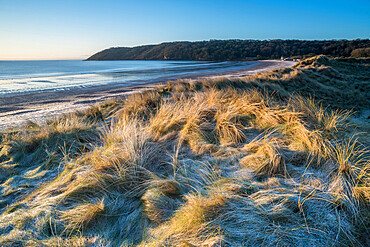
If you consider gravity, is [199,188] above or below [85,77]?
below

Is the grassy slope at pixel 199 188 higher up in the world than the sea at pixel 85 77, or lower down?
lower down

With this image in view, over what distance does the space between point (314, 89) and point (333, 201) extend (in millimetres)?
10918

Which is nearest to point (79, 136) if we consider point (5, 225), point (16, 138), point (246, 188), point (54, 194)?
point (16, 138)

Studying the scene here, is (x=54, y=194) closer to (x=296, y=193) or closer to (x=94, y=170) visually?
(x=94, y=170)

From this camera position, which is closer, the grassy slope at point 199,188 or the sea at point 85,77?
the grassy slope at point 199,188

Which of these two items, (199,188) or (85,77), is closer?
(199,188)

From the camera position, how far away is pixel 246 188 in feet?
7.12

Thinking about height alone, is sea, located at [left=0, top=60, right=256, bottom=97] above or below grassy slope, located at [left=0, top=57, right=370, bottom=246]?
above

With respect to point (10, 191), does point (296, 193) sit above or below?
above

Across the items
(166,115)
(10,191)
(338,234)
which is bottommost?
(10,191)

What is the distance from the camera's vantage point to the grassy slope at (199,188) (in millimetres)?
1714

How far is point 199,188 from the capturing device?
2244 mm

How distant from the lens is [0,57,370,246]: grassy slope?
1714 mm

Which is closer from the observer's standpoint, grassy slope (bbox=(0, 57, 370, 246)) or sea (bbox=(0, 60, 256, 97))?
grassy slope (bbox=(0, 57, 370, 246))
